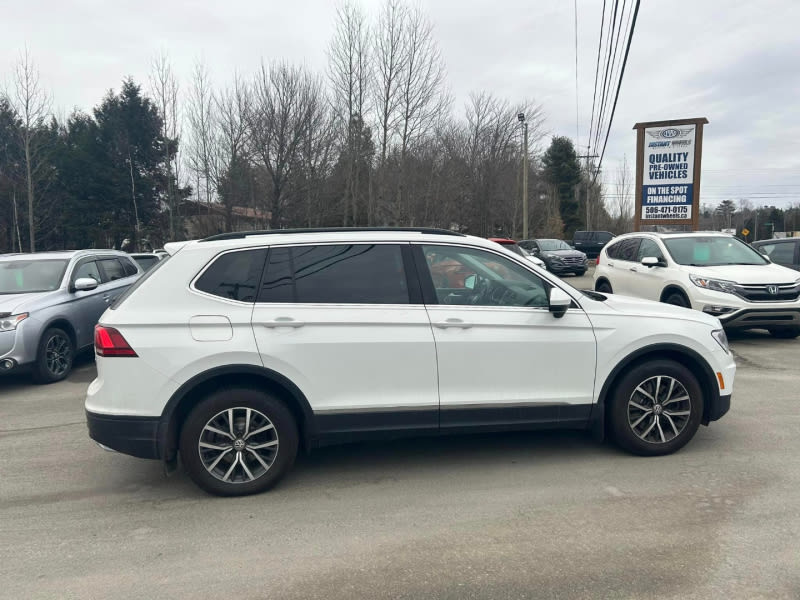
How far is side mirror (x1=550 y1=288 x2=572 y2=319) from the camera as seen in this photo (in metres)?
4.16

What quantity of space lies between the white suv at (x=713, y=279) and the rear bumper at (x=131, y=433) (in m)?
7.79

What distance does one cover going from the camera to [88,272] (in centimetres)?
905

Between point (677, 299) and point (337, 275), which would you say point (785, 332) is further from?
point (337, 275)

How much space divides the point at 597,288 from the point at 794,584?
962 cm

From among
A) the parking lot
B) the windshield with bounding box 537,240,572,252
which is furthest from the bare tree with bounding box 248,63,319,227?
the parking lot

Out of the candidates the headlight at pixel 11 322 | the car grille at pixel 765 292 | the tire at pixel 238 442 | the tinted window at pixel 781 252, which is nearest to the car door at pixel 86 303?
the headlight at pixel 11 322

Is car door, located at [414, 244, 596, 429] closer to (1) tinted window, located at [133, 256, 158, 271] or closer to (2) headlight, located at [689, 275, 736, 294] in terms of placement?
(2) headlight, located at [689, 275, 736, 294]

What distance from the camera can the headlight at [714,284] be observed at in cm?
862

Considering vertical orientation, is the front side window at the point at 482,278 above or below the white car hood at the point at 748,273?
above

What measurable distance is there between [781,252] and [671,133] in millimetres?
5988

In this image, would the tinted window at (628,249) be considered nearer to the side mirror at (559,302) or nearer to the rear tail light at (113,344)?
the side mirror at (559,302)

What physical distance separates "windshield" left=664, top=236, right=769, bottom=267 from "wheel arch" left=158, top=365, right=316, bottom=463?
7728 mm

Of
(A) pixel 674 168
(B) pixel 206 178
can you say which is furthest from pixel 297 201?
(A) pixel 674 168

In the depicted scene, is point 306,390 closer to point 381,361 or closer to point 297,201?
point 381,361
